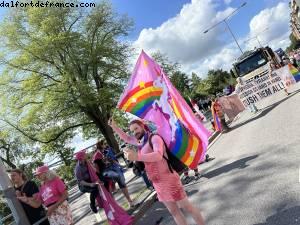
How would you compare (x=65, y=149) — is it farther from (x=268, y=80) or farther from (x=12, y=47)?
(x=268, y=80)

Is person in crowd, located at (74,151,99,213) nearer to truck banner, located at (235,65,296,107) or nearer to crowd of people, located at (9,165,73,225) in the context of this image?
crowd of people, located at (9,165,73,225)

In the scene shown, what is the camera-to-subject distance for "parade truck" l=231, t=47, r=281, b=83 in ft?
82.5

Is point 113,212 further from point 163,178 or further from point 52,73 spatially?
point 52,73

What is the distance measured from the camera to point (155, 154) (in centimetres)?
503

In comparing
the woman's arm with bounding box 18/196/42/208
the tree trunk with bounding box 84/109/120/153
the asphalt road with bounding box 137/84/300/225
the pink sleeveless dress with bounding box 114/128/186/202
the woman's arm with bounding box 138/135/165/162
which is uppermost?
the tree trunk with bounding box 84/109/120/153

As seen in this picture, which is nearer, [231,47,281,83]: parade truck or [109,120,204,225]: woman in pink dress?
[109,120,204,225]: woman in pink dress

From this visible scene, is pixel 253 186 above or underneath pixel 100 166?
underneath

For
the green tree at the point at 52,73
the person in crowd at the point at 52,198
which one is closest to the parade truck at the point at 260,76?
the green tree at the point at 52,73

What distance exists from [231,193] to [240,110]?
18635 mm

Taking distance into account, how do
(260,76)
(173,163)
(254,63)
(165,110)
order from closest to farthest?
1. (173,163)
2. (165,110)
3. (260,76)
4. (254,63)

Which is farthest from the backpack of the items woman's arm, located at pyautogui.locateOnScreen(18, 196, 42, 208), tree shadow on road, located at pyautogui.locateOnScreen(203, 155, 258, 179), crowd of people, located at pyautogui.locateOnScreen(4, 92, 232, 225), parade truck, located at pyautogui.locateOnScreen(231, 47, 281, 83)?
parade truck, located at pyautogui.locateOnScreen(231, 47, 281, 83)

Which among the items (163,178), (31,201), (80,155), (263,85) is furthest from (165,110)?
(263,85)

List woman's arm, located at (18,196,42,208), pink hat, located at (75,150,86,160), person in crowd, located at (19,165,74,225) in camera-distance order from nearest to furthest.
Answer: person in crowd, located at (19,165,74,225), woman's arm, located at (18,196,42,208), pink hat, located at (75,150,86,160)

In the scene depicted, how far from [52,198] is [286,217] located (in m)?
3.49
